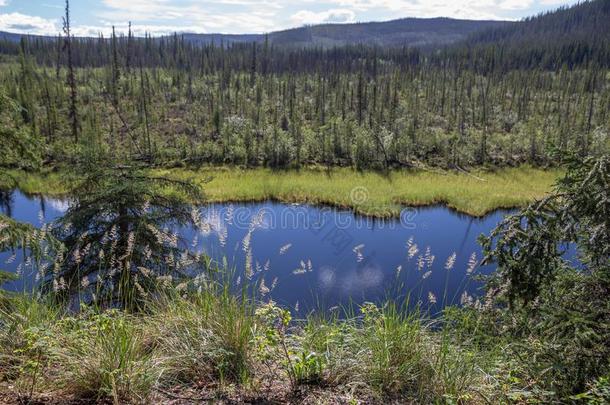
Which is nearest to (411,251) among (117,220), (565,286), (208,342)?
(565,286)

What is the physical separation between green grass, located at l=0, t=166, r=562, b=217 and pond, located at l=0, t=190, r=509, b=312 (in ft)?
3.81

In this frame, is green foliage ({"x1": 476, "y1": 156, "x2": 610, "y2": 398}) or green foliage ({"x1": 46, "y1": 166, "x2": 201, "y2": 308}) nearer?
green foliage ({"x1": 476, "y1": 156, "x2": 610, "y2": 398})

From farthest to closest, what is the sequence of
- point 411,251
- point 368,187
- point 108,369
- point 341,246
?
point 368,187 < point 341,246 < point 411,251 < point 108,369

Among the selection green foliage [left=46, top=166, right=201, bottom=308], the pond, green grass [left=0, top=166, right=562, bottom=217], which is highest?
green foliage [left=46, top=166, right=201, bottom=308]

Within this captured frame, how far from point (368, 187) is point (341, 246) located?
578 inches

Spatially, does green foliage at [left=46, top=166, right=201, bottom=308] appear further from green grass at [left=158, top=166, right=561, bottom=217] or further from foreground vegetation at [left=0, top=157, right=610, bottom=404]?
green grass at [left=158, top=166, right=561, bottom=217]

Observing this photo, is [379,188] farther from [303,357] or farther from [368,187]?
[303,357]

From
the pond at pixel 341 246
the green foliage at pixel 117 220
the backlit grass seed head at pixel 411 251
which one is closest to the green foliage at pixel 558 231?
the backlit grass seed head at pixel 411 251

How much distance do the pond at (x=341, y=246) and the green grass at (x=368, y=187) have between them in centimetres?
116

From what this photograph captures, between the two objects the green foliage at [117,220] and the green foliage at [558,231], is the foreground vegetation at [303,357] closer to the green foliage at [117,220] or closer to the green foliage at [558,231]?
the green foliage at [558,231]

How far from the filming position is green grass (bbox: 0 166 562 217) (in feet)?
123

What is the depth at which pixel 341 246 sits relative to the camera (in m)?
28.6

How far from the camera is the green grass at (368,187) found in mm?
37594

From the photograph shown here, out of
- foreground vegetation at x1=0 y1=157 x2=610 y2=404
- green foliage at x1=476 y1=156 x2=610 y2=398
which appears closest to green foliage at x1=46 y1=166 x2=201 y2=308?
foreground vegetation at x1=0 y1=157 x2=610 y2=404
